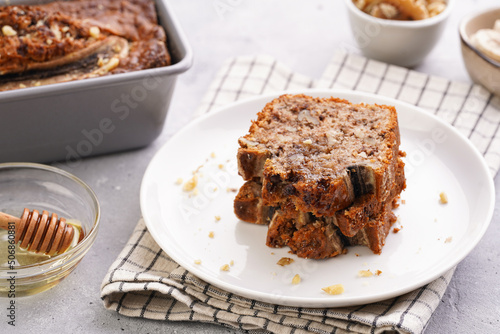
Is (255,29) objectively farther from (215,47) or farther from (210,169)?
(210,169)

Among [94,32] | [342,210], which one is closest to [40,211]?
[94,32]

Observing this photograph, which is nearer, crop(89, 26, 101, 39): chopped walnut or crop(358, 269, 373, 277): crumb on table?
crop(358, 269, 373, 277): crumb on table

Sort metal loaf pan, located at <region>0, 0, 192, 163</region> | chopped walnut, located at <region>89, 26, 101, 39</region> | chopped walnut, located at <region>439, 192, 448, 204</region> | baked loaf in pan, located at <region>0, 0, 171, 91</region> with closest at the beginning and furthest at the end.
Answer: chopped walnut, located at <region>439, 192, 448, 204</region>
metal loaf pan, located at <region>0, 0, 192, 163</region>
baked loaf in pan, located at <region>0, 0, 171, 91</region>
chopped walnut, located at <region>89, 26, 101, 39</region>

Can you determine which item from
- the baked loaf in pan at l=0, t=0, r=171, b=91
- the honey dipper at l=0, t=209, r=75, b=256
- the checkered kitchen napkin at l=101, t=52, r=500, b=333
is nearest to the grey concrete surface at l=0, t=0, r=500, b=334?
the checkered kitchen napkin at l=101, t=52, r=500, b=333

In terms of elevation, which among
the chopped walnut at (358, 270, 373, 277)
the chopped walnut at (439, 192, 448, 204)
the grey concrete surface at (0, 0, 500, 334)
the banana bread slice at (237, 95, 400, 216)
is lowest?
the grey concrete surface at (0, 0, 500, 334)

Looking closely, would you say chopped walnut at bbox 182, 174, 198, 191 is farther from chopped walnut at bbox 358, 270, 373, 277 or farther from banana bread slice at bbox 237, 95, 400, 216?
chopped walnut at bbox 358, 270, 373, 277

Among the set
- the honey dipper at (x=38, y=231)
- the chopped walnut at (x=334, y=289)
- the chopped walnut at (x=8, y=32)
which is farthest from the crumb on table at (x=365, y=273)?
the chopped walnut at (x=8, y=32)
